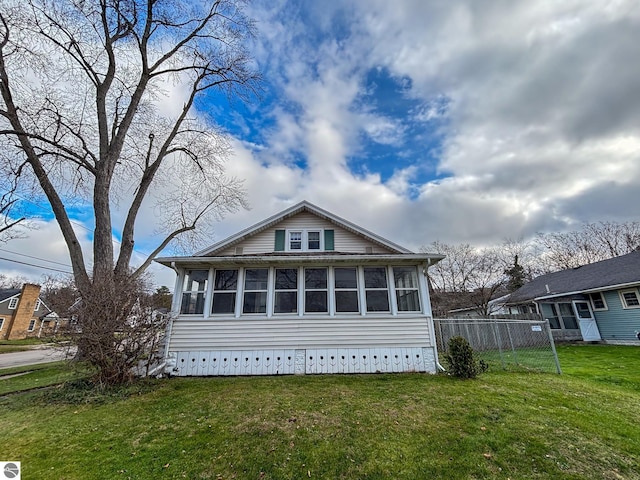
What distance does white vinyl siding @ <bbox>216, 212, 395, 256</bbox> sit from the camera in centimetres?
1041

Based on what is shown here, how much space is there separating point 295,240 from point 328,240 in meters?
1.29

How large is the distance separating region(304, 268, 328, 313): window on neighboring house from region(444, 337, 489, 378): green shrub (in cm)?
382

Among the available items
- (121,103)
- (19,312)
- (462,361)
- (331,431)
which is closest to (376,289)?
(462,361)

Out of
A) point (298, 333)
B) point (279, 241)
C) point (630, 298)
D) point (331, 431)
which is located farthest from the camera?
point (630, 298)

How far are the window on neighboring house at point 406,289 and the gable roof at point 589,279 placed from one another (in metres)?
13.1

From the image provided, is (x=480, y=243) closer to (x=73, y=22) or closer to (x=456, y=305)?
(x=456, y=305)

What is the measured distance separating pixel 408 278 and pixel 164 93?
14188mm

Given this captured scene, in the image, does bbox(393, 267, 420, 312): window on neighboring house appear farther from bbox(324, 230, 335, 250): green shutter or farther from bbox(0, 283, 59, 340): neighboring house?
bbox(0, 283, 59, 340): neighboring house

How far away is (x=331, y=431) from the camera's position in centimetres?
430

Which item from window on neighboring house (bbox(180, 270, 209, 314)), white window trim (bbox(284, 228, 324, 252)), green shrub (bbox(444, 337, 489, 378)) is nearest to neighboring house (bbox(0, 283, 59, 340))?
window on neighboring house (bbox(180, 270, 209, 314))

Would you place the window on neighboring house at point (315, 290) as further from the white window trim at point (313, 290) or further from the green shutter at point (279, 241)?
the green shutter at point (279, 241)

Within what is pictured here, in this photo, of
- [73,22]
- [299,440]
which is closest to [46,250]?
[73,22]

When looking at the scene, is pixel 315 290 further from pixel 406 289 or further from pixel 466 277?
pixel 466 277

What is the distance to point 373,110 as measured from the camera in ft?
42.2
